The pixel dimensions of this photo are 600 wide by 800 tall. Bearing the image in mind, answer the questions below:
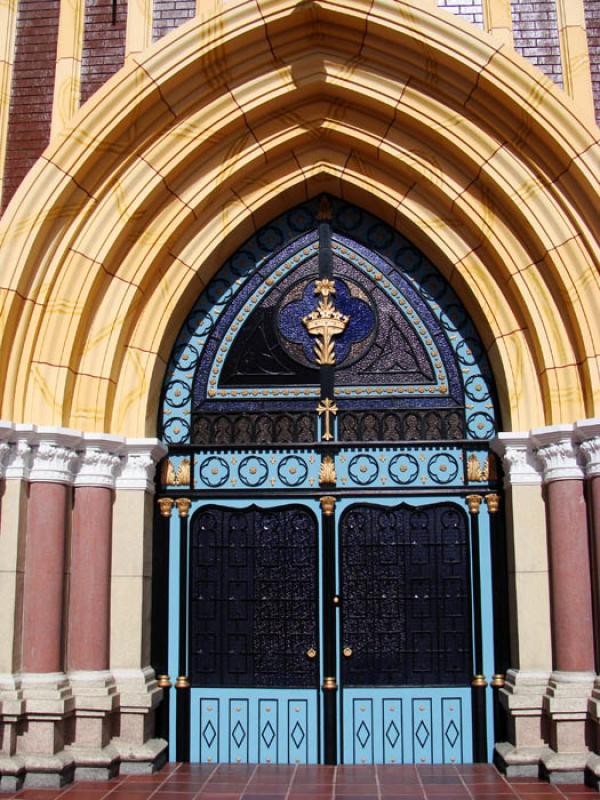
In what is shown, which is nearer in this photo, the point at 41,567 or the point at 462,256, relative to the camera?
the point at 41,567

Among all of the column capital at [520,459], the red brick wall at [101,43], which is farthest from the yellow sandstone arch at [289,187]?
the red brick wall at [101,43]

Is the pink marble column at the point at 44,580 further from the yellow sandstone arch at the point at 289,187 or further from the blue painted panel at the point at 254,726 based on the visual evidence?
the blue painted panel at the point at 254,726

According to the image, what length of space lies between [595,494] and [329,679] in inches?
107

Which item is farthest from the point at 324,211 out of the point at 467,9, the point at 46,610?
the point at 46,610

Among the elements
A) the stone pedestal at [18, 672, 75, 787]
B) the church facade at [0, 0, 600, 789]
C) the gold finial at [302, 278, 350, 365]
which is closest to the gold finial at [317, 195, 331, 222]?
the church facade at [0, 0, 600, 789]

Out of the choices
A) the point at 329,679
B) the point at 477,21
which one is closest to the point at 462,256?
the point at 477,21

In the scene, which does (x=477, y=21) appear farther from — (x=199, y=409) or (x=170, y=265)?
(x=199, y=409)

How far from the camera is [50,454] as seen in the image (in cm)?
768

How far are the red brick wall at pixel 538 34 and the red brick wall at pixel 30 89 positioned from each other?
404 centimetres

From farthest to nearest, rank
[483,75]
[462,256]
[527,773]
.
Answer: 1. [462,256]
2. [483,75]
3. [527,773]

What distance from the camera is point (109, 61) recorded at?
829 centimetres

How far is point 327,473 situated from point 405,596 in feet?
4.13

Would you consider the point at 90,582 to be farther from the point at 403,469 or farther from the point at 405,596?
the point at 403,469

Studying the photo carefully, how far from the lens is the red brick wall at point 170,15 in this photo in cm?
833
